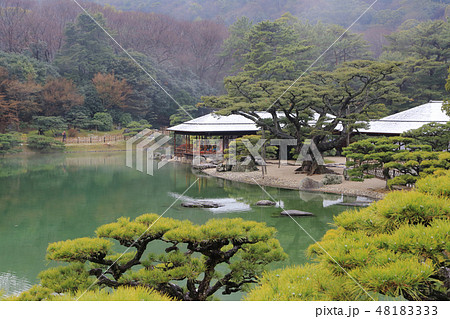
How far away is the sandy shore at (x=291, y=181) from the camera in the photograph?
10156 millimetres

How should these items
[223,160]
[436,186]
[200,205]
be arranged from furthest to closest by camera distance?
[223,160]
[200,205]
[436,186]

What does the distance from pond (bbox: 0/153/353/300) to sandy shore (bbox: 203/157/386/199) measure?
57 centimetres

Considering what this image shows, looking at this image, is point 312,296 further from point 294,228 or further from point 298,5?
point 298,5

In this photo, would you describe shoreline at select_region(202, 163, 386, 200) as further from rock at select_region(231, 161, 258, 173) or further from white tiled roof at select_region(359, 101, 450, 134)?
white tiled roof at select_region(359, 101, 450, 134)

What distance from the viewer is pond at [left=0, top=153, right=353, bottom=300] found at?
19.2 feet

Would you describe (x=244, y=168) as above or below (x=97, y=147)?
below

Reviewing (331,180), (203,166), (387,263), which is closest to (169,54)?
(203,166)

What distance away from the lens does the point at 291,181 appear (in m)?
11.7

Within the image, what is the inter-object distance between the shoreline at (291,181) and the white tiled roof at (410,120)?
2.19 m

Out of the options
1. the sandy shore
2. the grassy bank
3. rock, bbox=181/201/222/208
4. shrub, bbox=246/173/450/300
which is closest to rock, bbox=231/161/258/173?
the sandy shore

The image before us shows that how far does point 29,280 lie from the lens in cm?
467

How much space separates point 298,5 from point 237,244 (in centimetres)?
3590

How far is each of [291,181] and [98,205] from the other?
5.72 meters

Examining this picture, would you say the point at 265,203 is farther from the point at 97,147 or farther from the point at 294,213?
the point at 97,147
